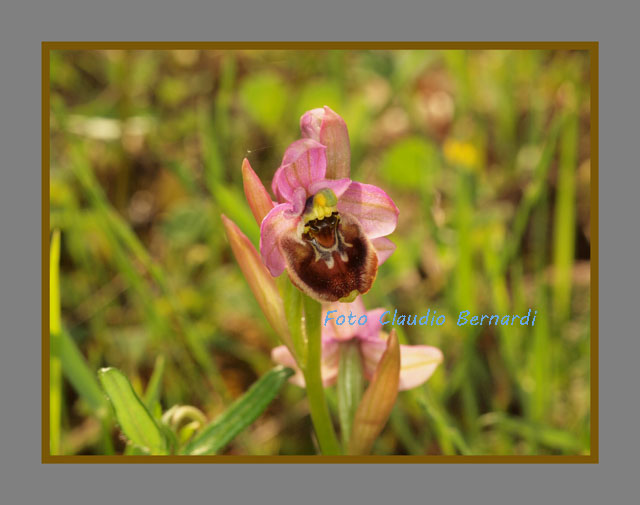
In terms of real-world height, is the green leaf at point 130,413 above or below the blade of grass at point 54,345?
below

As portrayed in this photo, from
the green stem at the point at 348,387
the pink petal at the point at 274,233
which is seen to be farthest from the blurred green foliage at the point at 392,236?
the pink petal at the point at 274,233

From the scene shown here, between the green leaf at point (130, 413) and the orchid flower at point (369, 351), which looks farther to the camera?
the orchid flower at point (369, 351)

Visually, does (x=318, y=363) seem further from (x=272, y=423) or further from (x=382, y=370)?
(x=272, y=423)

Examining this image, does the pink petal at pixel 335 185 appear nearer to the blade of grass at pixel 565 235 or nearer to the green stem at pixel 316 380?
the green stem at pixel 316 380

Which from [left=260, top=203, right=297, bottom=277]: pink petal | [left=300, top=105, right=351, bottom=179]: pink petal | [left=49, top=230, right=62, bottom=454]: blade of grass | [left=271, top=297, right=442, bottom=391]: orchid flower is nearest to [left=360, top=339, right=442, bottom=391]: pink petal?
[left=271, top=297, right=442, bottom=391]: orchid flower

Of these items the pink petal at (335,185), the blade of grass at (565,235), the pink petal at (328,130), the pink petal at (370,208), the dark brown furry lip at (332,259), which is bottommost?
the dark brown furry lip at (332,259)

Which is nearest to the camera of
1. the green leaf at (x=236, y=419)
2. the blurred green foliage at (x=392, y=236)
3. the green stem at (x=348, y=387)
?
the green leaf at (x=236, y=419)

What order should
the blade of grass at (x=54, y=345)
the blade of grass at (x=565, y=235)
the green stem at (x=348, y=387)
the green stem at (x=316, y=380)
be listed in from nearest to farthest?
the green stem at (x=316, y=380) → the green stem at (x=348, y=387) → the blade of grass at (x=54, y=345) → the blade of grass at (x=565, y=235)

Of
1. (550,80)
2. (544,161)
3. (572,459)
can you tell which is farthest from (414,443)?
(550,80)

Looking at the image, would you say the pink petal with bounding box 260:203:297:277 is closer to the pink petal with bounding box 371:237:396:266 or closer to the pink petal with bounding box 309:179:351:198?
the pink petal with bounding box 309:179:351:198
